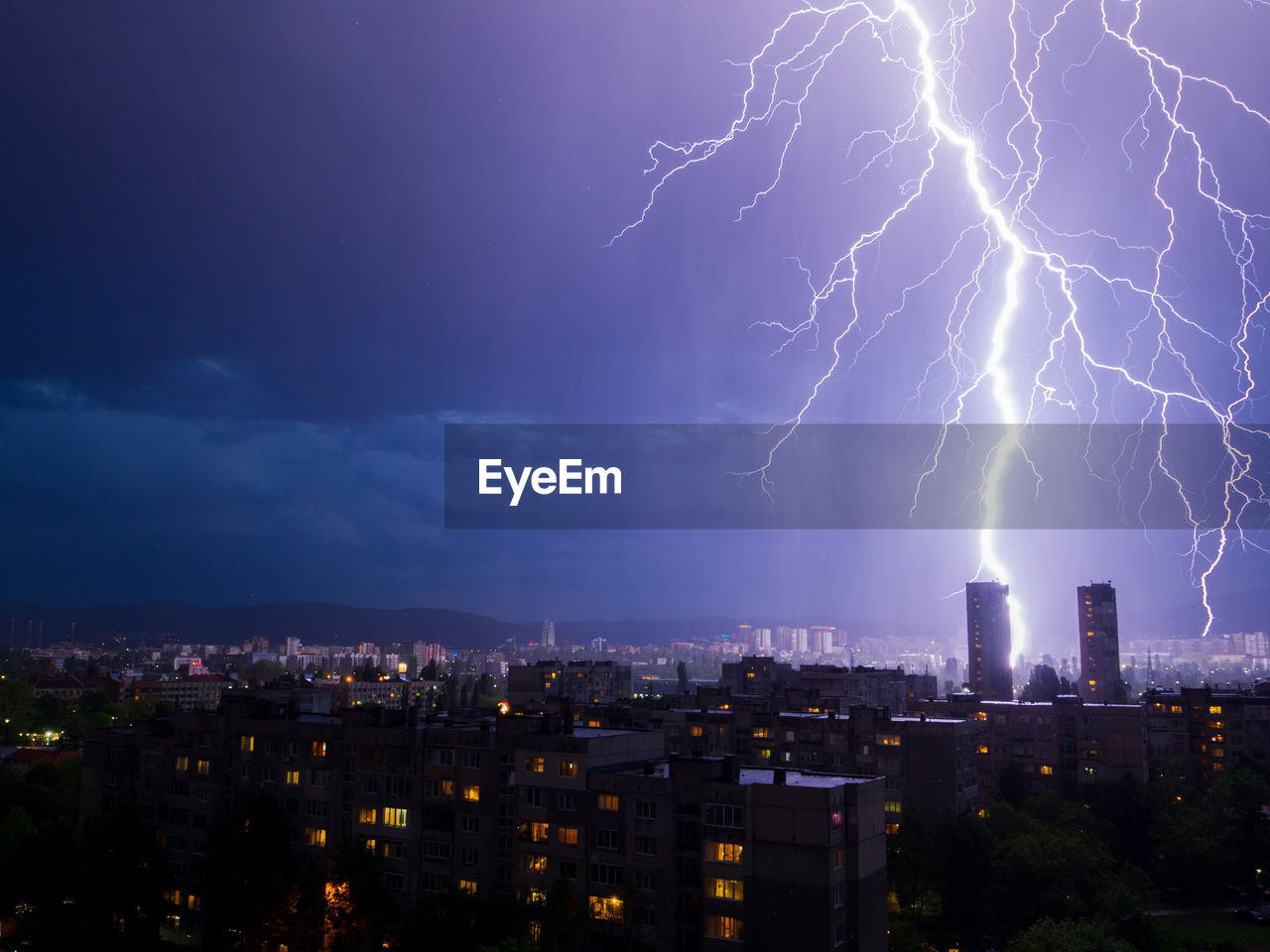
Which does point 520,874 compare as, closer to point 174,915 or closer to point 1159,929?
point 174,915

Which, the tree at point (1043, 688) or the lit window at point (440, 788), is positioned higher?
the lit window at point (440, 788)

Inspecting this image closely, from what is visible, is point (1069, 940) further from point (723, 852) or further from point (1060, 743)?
point (1060, 743)

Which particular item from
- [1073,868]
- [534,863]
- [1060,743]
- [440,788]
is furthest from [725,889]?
[1060,743]

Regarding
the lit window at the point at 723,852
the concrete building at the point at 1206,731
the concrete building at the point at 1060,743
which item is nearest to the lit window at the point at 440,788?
the lit window at the point at 723,852

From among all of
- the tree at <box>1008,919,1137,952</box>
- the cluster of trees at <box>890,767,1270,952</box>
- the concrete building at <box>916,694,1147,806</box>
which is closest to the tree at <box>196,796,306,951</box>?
the cluster of trees at <box>890,767,1270,952</box>

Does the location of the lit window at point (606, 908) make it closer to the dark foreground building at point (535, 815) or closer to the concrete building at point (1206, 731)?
the dark foreground building at point (535, 815)
